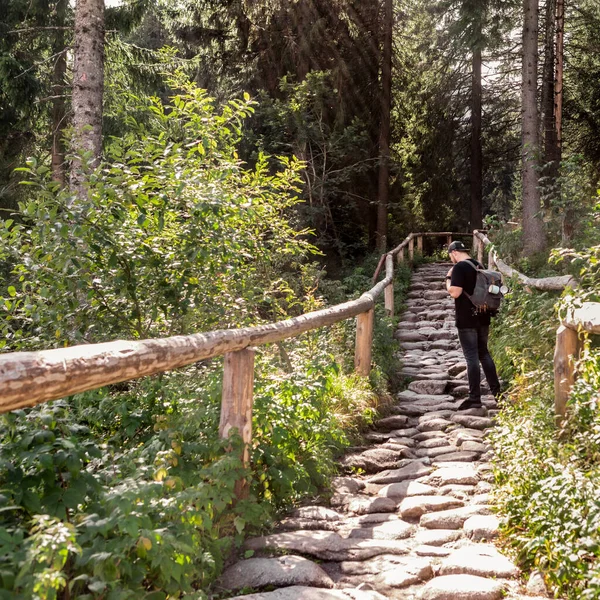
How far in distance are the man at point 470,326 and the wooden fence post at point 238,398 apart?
165 inches

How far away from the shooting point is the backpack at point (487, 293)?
761cm

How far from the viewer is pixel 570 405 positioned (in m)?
4.34

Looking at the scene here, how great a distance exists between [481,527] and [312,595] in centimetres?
145

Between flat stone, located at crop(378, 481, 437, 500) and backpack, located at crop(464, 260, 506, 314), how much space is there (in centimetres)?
288

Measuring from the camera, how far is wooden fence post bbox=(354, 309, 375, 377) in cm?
805

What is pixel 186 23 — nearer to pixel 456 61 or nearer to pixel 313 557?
pixel 456 61

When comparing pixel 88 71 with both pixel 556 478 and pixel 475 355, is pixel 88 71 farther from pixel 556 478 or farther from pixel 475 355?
pixel 556 478

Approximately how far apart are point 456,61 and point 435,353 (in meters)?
16.7

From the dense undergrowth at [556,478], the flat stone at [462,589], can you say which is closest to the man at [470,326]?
the dense undergrowth at [556,478]

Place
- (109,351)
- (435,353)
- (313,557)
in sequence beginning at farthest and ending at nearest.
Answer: (435,353) → (313,557) → (109,351)

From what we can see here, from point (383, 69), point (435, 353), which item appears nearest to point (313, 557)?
point (435, 353)

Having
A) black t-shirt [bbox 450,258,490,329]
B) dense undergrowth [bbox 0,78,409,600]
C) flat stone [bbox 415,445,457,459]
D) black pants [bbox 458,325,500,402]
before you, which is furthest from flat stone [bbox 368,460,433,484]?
black t-shirt [bbox 450,258,490,329]

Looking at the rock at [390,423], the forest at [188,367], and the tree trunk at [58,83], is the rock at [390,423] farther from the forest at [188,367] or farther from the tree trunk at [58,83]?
the tree trunk at [58,83]

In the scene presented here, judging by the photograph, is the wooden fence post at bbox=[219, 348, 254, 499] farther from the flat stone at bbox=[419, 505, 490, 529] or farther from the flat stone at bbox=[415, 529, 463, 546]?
the flat stone at bbox=[419, 505, 490, 529]
